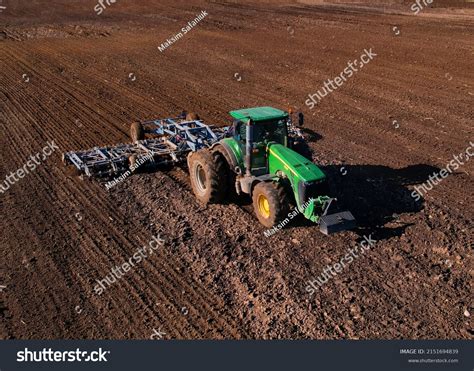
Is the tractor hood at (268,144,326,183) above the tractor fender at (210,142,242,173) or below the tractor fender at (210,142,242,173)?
above

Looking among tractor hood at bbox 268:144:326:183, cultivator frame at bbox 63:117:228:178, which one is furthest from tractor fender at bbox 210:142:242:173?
cultivator frame at bbox 63:117:228:178

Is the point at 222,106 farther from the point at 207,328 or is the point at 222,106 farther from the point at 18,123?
the point at 207,328

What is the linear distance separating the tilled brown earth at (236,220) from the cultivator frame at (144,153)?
0.42m

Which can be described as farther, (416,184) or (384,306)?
(416,184)

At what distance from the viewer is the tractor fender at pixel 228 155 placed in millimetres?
10914

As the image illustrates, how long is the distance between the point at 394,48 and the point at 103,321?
893 inches

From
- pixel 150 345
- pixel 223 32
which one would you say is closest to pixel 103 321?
pixel 150 345

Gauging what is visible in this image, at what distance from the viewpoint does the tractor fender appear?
1091cm

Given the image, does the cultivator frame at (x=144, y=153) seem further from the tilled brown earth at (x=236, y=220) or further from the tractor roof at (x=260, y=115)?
the tractor roof at (x=260, y=115)

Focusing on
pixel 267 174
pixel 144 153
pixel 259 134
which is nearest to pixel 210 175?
pixel 267 174

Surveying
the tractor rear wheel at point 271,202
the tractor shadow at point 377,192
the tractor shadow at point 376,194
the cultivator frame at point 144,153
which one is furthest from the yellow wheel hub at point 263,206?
the cultivator frame at point 144,153

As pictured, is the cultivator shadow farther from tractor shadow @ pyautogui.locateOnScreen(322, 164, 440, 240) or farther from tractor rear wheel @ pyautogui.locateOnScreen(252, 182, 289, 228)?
tractor shadow @ pyautogui.locateOnScreen(322, 164, 440, 240)

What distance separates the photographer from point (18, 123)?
17.4m

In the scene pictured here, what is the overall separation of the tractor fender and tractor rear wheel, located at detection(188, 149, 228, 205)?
0.16 metres
